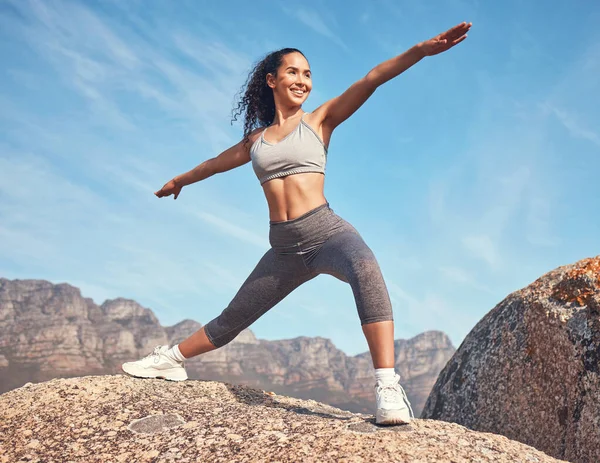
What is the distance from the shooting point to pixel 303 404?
596 centimetres

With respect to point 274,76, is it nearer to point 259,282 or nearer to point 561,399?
point 259,282

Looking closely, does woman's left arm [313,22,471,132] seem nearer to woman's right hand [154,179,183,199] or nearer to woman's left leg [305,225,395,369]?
woman's left leg [305,225,395,369]

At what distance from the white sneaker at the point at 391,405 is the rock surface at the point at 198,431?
0.22ft

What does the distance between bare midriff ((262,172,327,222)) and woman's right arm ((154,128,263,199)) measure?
89 cm

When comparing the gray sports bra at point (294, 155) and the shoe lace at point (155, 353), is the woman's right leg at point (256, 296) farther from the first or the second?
the gray sports bra at point (294, 155)

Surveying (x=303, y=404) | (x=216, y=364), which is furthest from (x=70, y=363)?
(x=303, y=404)

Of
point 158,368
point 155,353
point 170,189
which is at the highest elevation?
point 170,189

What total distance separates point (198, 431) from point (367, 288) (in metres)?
1.64

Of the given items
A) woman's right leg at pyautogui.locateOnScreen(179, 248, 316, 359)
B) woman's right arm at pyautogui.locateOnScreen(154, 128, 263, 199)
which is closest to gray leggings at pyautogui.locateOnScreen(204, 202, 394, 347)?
woman's right leg at pyautogui.locateOnScreen(179, 248, 316, 359)

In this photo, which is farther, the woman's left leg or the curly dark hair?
the curly dark hair

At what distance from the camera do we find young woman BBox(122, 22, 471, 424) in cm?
438

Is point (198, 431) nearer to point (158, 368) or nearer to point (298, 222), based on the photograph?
point (158, 368)

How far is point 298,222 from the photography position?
489 cm

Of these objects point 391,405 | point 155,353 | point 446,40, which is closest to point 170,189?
point 155,353
